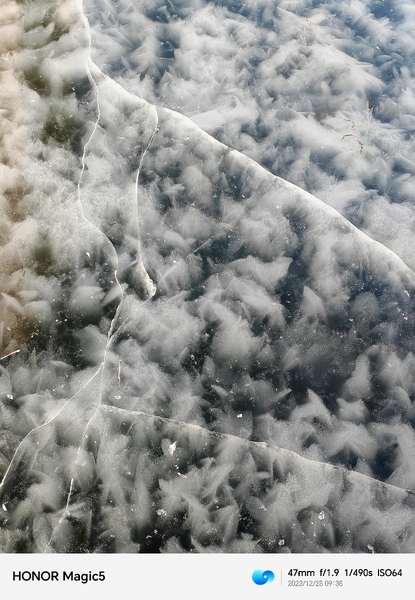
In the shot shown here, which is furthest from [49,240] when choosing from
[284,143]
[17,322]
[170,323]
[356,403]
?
[356,403]

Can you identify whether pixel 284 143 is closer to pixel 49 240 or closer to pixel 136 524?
pixel 49 240

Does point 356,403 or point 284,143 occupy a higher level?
point 284,143

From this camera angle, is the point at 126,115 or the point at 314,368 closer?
the point at 314,368
